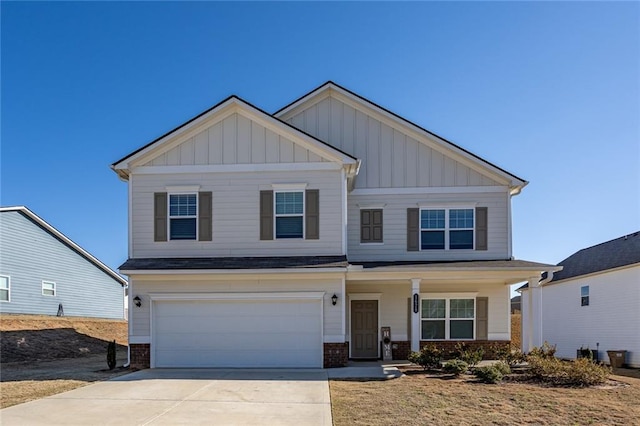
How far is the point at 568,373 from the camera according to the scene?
35.4 ft

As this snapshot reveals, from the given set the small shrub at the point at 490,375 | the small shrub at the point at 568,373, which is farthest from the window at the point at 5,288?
the small shrub at the point at 568,373

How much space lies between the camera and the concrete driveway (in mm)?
7746

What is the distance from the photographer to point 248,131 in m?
14.5

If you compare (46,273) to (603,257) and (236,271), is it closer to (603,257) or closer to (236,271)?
(236,271)

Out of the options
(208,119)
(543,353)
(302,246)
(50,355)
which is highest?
(208,119)

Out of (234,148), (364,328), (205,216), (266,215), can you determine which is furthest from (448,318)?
(234,148)

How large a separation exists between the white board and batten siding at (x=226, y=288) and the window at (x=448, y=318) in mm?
4346

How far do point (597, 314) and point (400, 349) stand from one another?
9480mm

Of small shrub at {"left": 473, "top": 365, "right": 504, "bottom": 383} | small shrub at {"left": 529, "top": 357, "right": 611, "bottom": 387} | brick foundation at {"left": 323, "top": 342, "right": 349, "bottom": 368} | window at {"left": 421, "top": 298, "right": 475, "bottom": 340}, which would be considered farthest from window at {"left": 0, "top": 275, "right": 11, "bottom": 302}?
→ small shrub at {"left": 529, "top": 357, "right": 611, "bottom": 387}

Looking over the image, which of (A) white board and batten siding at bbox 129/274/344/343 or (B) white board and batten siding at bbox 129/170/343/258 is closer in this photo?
(A) white board and batten siding at bbox 129/274/344/343

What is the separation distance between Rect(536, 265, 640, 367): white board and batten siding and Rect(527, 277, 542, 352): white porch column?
69 centimetres

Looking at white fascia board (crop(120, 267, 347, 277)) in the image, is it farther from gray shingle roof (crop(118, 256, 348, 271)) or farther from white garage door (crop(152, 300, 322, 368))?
white garage door (crop(152, 300, 322, 368))

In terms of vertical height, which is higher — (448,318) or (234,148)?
(234,148)

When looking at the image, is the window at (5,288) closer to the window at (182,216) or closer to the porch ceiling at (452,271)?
the window at (182,216)
